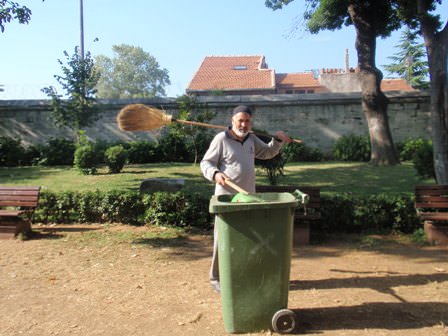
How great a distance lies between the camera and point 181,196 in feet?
25.4

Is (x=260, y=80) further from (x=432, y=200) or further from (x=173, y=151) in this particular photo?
(x=432, y=200)

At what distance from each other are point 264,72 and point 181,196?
112 feet

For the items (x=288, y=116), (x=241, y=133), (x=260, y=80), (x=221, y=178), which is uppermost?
(x=260, y=80)

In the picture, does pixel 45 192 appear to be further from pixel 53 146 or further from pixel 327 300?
pixel 53 146

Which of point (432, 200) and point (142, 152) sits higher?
point (142, 152)

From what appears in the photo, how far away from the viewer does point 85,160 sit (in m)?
13.7

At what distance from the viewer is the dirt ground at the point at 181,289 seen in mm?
3924

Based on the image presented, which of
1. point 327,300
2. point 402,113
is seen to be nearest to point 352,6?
point 402,113

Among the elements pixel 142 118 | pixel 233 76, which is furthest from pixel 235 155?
pixel 233 76

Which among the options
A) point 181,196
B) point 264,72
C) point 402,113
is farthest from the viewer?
point 264,72

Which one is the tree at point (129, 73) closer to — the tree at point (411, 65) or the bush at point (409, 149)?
the tree at point (411, 65)

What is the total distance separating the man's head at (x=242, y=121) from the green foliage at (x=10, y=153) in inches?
586

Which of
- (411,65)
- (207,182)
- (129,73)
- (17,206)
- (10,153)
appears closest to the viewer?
(17,206)

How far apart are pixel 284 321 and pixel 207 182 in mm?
7813
